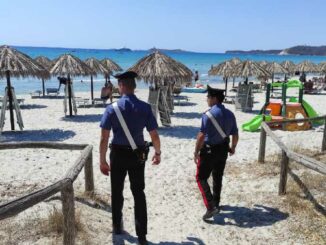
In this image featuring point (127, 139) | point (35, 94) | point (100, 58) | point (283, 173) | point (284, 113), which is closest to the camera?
point (127, 139)

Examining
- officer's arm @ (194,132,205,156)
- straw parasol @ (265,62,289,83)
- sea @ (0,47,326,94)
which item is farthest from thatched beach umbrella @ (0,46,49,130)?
straw parasol @ (265,62,289,83)

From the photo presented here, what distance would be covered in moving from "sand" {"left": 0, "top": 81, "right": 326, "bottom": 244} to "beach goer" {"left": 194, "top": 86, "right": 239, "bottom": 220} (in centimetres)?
46

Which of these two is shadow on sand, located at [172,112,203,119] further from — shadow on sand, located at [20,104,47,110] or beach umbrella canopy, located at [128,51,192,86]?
shadow on sand, located at [20,104,47,110]

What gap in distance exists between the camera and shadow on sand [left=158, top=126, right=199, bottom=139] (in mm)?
11250

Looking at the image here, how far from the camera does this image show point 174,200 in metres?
5.93

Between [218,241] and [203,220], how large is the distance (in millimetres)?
599

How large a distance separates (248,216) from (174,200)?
48.0 inches

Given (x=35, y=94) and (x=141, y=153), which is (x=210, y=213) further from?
(x=35, y=94)

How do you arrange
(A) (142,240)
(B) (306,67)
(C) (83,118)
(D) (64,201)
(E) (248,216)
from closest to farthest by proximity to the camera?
(D) (64,201)
(A) (142,240)
(E) (248,216)
(C) (83,118)
(B) (306,67)

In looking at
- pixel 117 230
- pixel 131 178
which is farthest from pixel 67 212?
pixel 117 230

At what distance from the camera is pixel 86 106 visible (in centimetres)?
1789

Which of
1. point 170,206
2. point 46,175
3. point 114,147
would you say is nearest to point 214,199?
point 170,206

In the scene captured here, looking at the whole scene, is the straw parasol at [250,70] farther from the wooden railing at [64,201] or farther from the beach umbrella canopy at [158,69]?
the wooden railing at [64,201]

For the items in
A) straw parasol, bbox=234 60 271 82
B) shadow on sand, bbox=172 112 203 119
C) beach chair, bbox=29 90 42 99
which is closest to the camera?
shadow on sand, bbox=172 112 203 119
